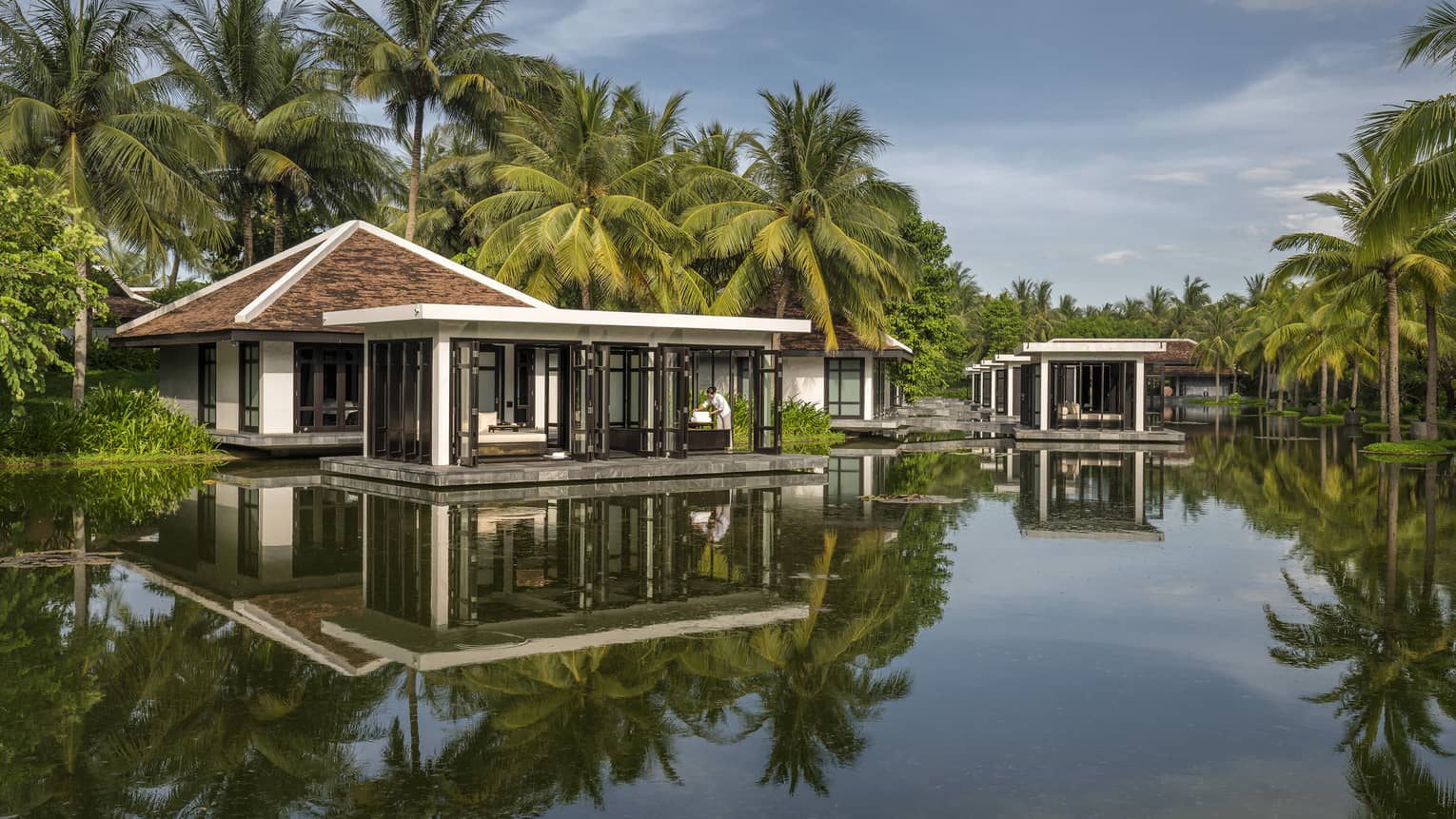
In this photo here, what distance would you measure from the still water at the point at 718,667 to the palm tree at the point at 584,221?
44.5 feet

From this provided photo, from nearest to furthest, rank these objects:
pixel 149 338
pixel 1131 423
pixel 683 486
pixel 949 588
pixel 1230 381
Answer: pixel 949 588, pixel 683 486, pixel 149 338, pixel 1131 423, pixel 1230 381

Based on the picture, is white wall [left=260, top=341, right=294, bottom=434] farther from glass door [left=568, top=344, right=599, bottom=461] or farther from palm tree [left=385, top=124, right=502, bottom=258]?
palm tree [left=385, top=124, right=502, bottom=258]

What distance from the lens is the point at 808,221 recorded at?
102ft

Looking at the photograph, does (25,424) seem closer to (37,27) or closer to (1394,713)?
(37,27)

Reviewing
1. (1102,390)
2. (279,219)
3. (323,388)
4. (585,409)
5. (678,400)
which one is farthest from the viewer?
(279,219)

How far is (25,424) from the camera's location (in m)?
20.9

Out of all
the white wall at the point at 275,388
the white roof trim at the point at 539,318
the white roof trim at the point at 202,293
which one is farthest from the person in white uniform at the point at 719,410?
the white roof trim at the point at 202,293

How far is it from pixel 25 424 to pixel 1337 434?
38646 millimetres

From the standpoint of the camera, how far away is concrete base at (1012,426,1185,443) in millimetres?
34094

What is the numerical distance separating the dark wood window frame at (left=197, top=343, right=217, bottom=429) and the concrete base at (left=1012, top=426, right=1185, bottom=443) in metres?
22.4

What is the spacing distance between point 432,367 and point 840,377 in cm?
1922

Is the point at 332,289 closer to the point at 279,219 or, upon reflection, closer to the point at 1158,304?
the point at 279,219

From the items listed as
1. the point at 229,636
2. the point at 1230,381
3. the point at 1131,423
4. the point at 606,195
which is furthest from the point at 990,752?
the point at 1230,381

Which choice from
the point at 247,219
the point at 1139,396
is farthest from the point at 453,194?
the point at 1139,396
